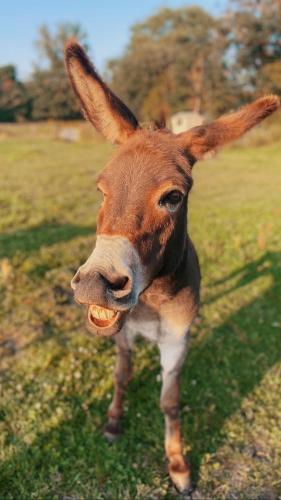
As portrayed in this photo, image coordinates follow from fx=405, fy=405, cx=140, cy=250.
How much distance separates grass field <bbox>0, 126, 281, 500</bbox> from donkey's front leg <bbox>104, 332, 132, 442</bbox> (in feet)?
0.34

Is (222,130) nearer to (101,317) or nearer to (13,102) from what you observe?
(101,317)

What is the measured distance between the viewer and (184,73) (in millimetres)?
43812

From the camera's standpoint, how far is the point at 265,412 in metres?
3.97

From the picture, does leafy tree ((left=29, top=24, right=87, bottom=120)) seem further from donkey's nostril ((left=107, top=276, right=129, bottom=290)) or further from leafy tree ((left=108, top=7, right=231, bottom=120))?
donkey's nostril ((left=107, top=276, right=129, bottom=290))

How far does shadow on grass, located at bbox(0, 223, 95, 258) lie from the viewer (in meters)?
6.99

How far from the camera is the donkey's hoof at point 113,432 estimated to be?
361cm

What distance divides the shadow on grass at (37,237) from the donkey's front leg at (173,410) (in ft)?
13.8

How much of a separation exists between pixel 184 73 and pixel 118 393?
45.3 meters

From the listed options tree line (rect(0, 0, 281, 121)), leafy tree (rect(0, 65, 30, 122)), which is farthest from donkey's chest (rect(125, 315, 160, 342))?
leafy tree (rect(0, 65, 30, 122))

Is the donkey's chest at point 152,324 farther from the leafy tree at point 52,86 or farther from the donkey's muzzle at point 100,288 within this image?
the leafy tree at point 52,86

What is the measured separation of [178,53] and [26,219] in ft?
143

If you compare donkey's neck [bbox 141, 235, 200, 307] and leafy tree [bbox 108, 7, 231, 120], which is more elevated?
donkey's neck [bbox 141, 235, 200, 307]

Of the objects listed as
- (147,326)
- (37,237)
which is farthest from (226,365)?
(37,237)

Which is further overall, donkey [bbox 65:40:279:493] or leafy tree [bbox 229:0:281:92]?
leafy tree [bbox 229:0:281:92]
